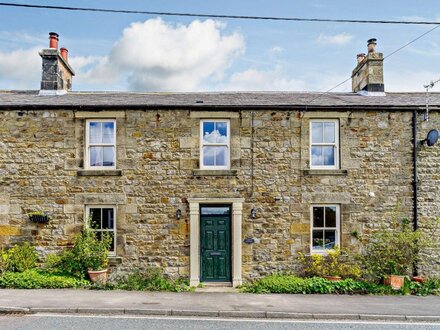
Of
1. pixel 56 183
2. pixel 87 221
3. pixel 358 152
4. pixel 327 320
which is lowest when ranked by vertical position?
pixel 327 320

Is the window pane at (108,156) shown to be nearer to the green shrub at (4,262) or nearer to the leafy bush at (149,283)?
the leafy bush at (149,283)

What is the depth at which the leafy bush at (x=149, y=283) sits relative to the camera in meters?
11.5

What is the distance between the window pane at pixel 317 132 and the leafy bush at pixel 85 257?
726 cm

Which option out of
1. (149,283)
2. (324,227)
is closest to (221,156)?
(324,227)

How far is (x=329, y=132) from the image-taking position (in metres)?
12.9

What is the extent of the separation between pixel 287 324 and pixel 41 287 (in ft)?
23.1

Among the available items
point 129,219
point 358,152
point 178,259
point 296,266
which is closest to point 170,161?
point 129,219

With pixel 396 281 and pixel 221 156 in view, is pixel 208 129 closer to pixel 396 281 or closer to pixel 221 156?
pixel 221 156

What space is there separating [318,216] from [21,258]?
9.19 metres

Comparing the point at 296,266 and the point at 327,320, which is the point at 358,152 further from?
the point at 327,320

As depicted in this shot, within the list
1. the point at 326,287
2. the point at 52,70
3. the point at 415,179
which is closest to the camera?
the point at 326,287

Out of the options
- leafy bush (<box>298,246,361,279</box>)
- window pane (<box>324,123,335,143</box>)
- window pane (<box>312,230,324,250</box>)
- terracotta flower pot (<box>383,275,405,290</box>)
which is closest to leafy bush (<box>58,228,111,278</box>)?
leafy bush (<box>298,246,361,279</box>)

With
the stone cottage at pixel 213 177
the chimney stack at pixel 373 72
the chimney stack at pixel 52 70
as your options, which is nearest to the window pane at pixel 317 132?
the stone cottage at pixel 213 177

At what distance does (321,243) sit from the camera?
12.6 m
